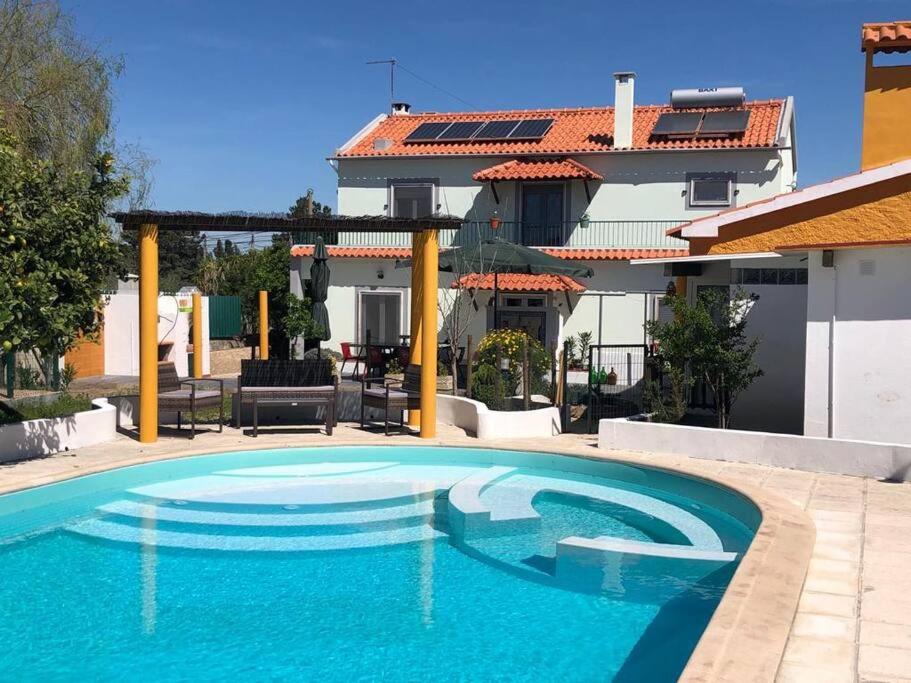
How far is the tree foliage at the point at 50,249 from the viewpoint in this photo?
33.0ft

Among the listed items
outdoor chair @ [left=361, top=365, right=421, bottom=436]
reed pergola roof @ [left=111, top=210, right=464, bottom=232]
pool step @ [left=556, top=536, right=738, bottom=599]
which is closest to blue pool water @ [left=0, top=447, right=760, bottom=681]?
pool step @ [left=556, top=536, right=738, bottom=599]

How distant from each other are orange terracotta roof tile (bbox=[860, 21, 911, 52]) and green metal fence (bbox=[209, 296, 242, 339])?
21973mm

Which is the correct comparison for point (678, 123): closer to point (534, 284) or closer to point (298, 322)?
point (534, 284)

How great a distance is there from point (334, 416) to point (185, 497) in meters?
3.52

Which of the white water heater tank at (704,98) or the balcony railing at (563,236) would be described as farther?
the white water heater tank at (704,98)

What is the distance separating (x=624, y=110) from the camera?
27766 mm

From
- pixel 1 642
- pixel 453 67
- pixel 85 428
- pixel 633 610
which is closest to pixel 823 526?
pixel 633 610

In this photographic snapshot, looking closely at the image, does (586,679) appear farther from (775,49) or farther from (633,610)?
(775,49)

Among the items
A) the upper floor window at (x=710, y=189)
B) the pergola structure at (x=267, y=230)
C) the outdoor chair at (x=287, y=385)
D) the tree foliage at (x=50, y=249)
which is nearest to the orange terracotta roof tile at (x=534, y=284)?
the upper floor window at (x=710, y=189)

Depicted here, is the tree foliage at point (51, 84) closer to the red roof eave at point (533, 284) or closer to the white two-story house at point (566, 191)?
the white two-story house at point (566, 191)

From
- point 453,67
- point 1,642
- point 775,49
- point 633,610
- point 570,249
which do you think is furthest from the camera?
point 453,67

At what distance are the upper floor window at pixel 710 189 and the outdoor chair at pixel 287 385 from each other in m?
16.1

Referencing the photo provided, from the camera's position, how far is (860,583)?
21.6ft

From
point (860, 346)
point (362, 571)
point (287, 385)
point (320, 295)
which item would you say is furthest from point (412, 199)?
point (362, 571)
